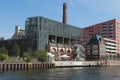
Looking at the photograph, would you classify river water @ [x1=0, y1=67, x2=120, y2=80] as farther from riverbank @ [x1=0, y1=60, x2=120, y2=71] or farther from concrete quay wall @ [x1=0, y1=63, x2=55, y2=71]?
riverbank @ [x1=0, y1=60, x2=120, y2=71]

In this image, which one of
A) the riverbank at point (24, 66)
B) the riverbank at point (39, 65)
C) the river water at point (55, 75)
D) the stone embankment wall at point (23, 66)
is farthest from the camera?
the riverbank at point (39, 65)

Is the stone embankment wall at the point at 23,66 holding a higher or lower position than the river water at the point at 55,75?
higher

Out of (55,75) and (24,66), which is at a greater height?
(24,66)

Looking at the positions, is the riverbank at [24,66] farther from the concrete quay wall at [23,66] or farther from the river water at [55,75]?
the river water at [55,75]

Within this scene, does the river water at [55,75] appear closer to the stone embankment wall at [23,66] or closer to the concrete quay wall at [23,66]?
the concrete quay wall at [23,66]

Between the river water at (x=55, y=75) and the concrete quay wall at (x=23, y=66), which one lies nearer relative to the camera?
the river water at (x=55, y=75)

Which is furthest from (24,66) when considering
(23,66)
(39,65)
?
(39,65)

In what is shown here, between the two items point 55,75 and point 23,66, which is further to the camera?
point 23,66

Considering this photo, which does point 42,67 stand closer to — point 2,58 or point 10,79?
point 2,58

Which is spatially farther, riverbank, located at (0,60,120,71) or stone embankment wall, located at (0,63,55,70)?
riverbank, located at (0,60,120,71)

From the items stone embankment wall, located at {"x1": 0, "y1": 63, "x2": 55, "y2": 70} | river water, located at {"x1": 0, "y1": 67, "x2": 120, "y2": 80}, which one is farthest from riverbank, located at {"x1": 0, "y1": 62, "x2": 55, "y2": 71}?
river water, located at {"x1": 0, "y1": 67, "x2": 120, "y2": 80}

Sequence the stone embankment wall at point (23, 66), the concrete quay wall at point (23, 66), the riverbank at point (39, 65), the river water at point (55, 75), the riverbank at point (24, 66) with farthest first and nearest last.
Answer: the riverbank at point (39, 65) → the stone embankment wall at point (23, 66) → the riverbank at point (24, 66) → the concrete quay wall at point (23, 66) → the river water at point (55, 75)

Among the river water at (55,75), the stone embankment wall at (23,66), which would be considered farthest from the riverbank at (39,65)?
the river water at (55,75)

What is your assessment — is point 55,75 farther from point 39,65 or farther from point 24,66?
point 39,65
